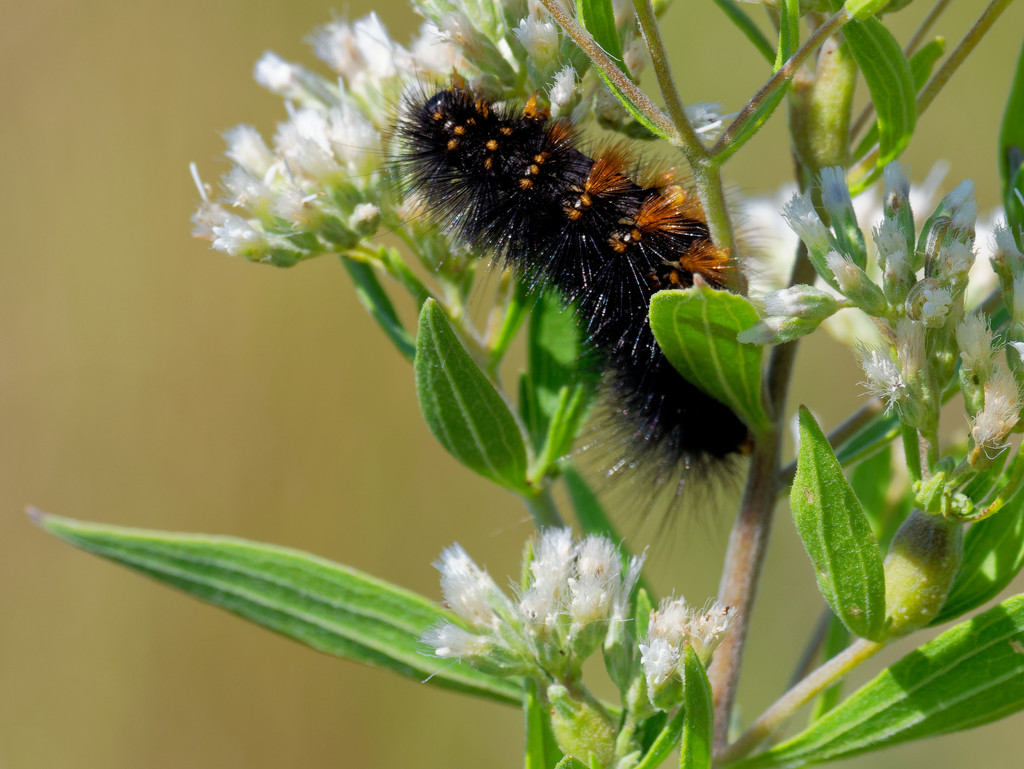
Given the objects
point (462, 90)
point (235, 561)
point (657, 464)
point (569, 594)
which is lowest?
point (569, 594)

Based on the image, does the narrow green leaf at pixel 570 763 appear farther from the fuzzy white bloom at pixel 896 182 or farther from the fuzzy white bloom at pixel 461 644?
the fuzzy white bloom at pixel 896 182

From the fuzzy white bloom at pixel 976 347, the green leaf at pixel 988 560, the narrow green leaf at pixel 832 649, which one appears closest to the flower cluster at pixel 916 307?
the fuzzy white bloom at pixel 976 347

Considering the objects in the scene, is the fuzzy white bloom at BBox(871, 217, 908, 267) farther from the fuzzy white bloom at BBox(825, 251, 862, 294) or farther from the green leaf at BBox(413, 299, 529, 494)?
the green leaf at BBox(413, 299, 529, 494)

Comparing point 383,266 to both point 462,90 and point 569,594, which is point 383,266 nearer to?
point 462,90

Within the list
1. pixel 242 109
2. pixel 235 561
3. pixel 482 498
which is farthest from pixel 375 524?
pixel 235 561

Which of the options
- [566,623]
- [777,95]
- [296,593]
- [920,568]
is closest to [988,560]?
[920,568]
